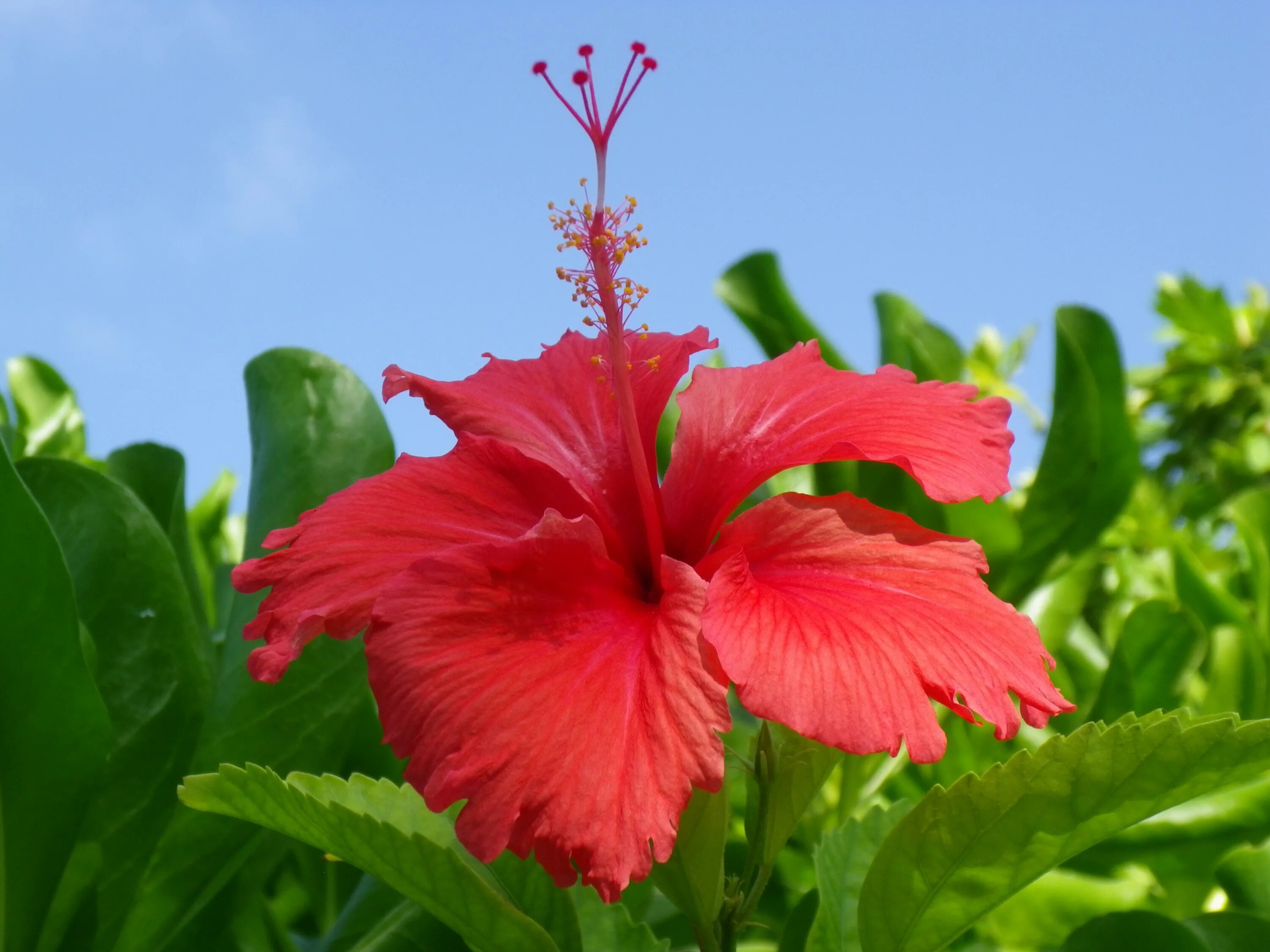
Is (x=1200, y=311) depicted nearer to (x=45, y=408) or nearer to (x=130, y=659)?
(x=45, y=408)

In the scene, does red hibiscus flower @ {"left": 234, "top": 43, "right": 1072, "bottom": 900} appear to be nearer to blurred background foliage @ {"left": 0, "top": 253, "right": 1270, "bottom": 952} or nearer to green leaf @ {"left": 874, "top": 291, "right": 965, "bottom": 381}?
blurred background foliage @ {"left": 0, "top": 253, "right": 1270, "bottom": 952}

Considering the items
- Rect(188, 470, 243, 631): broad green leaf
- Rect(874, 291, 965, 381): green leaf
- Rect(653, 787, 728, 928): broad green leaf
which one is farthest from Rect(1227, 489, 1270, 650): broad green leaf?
Rect(188, 470, 243, 631): broad green leaf

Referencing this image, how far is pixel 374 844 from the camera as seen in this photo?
2.37ft

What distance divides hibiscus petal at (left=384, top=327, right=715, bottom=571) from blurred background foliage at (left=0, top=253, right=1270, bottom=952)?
0.25 metres

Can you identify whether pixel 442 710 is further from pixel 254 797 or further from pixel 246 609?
pixel 246 609

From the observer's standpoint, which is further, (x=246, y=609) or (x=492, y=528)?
(x=246, y=609)

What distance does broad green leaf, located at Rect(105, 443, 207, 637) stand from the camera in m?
1.34

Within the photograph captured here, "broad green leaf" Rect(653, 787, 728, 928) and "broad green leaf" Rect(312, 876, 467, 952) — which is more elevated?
"broad green leaf" Rect(653, 787, 728, 928)

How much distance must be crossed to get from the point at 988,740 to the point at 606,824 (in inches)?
44.5

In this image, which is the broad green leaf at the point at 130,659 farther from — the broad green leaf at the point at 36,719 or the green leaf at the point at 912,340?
the green leaf at the point at 912,340

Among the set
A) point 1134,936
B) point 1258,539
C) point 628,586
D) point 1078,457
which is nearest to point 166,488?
point 628,586

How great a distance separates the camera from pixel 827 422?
2.95ft

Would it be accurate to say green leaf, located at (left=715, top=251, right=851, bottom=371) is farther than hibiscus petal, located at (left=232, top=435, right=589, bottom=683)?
Yes

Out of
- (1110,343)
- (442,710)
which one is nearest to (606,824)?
(442,710)
